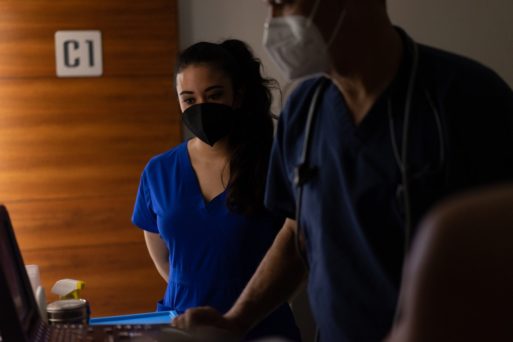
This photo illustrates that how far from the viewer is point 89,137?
3.64 meters

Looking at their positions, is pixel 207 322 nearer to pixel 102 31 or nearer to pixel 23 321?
pixel 23 321

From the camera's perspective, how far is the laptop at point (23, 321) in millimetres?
1265

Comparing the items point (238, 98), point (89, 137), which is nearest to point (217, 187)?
point (238, 98)

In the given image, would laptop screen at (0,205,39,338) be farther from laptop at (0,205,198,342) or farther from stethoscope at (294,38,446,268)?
stethoscope at (294,38,446,268)

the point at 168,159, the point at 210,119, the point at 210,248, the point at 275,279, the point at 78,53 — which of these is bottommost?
the point at 210,248

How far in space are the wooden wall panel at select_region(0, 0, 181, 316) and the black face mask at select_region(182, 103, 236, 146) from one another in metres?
1.38

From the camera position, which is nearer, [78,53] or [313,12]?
[313,12]

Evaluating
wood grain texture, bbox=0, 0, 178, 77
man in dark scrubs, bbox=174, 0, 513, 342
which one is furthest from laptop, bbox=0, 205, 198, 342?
wood grain texture, bbox=0, 0, 178, 77

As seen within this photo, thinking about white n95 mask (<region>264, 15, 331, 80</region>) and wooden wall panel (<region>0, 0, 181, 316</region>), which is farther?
wooden wall panel (<region>0, 0, 181, 316</region>)

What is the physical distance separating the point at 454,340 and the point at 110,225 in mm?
3170

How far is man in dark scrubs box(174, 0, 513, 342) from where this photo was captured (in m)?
1.24

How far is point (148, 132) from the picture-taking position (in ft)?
12.1

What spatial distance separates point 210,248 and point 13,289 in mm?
907

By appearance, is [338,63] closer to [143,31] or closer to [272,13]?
[272,13]
